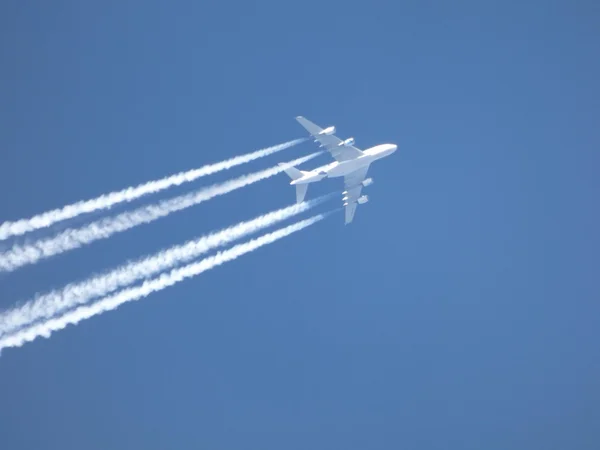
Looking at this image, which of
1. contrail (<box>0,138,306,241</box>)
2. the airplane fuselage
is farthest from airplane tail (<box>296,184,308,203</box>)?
contrail (<box>0,138,306,241</box>)

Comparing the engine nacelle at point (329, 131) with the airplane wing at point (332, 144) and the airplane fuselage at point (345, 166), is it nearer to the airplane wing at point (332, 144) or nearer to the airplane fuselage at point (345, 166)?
the airplane wing at point (332, 144)

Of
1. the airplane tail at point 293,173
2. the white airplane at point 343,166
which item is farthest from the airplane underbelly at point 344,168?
the airplane tail at point 293,173

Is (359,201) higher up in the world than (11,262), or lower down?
higher up

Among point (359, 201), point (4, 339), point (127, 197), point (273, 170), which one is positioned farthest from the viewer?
point (359, 201)

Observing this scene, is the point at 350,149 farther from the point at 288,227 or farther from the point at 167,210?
the point at 167,210

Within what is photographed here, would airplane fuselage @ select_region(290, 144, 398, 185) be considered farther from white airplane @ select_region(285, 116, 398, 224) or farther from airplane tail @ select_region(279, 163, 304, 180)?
airplane tail @ select_region(279, 163, 304, 180)

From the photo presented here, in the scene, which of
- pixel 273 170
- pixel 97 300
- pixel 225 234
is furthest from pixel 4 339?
pixel 273 170

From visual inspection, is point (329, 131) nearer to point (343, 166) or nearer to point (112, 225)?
point (343, 166)
